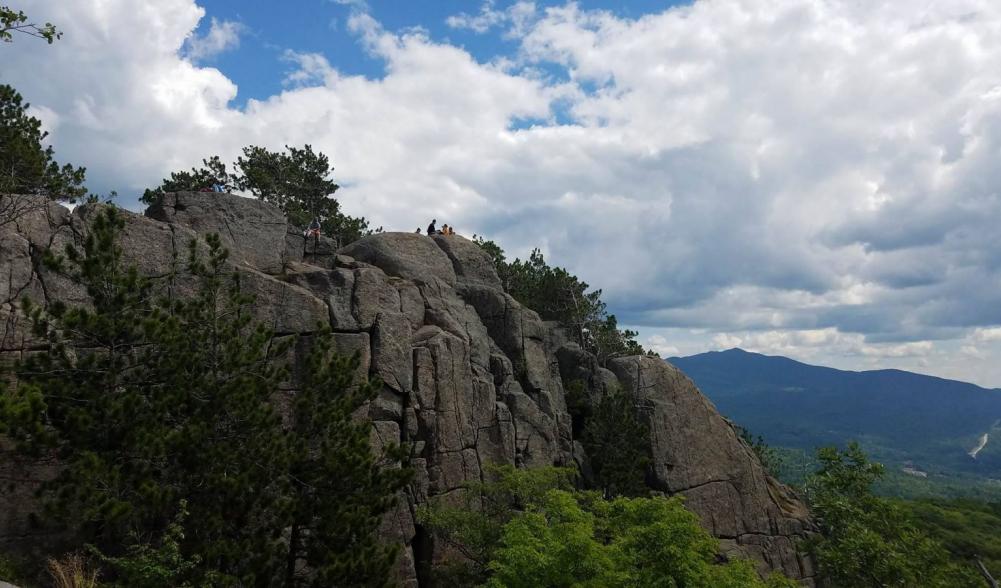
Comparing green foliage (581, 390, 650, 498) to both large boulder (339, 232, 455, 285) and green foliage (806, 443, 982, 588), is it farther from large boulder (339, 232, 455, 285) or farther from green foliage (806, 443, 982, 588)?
large boulder (339, 232, 455, 285)

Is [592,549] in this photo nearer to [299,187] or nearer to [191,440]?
[191,440]

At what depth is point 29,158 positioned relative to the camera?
30531mm

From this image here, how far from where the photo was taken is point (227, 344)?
2125 centimetres

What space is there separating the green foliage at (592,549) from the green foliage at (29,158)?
2528cm

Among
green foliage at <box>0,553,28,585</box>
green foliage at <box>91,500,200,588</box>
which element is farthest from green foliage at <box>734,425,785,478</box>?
green foliage at <box>0,553,28,585</box>

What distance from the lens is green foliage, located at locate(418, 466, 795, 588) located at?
21.7 metres

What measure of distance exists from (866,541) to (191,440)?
3281 centimetres

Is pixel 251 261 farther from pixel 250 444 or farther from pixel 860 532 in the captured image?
pixel 860 532

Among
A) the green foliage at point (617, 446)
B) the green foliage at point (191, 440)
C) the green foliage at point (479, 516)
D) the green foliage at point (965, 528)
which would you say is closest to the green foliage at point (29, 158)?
the green foliage at point (191, 440)

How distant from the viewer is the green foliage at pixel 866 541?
106 ft

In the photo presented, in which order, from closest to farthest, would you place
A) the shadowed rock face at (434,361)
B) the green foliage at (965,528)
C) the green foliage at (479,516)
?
the shadowed rock face at (434,361) → the green foliage at (479,516) → the green foliage at (965,528)

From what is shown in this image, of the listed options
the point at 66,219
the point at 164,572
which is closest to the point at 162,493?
the point at 164,572

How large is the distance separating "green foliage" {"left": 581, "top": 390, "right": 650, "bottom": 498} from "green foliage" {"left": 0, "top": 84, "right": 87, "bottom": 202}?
33838 mm

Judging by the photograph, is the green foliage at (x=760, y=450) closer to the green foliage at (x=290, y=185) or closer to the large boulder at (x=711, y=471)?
the large boulder at (x=711, y=471)
